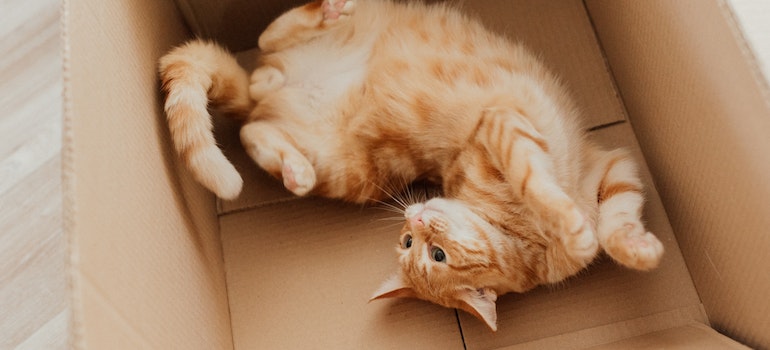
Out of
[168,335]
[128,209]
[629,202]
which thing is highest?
[128,209]

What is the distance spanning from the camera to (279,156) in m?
1.49

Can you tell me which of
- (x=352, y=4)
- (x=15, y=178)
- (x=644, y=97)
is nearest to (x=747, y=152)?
(x=644, y=97)

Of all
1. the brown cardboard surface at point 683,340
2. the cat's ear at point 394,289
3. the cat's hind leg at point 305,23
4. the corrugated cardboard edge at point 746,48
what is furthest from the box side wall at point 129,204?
the corrugated cardboard edge at point 746,48

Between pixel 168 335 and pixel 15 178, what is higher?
pixel 15 178

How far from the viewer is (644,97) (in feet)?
4.98

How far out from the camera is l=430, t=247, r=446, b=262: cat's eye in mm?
1399

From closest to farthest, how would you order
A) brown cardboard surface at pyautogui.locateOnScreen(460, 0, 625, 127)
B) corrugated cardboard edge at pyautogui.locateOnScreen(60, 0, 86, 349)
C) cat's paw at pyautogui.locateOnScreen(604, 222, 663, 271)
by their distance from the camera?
corrugated cardboard edge at pyautogui.locateOnScreen(60, 0, 86, 349)
cat's paw at pyautogui.locateOnScreen(604, 222, 663, 271)
brown cardboard surface at pyautogui.locateOnScreen(460, 0, 625, 127)

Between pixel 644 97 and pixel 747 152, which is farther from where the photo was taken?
pixel 644 97

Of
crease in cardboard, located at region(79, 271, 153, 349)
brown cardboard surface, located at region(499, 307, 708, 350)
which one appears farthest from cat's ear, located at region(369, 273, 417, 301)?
crease in cardboard, located at region(79, 271, 153, 349)

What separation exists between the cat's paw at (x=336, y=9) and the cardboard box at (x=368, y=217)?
266 millimetres

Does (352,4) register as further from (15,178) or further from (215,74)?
(15,178)

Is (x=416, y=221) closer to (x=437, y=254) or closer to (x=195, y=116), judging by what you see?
(x=437, y=254)

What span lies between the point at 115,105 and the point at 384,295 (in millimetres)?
682

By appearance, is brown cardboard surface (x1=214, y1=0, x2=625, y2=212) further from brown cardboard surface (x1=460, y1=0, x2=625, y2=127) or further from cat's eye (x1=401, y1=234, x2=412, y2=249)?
cat's eye (x1=401, y1=234, x2=412, y2=249)
